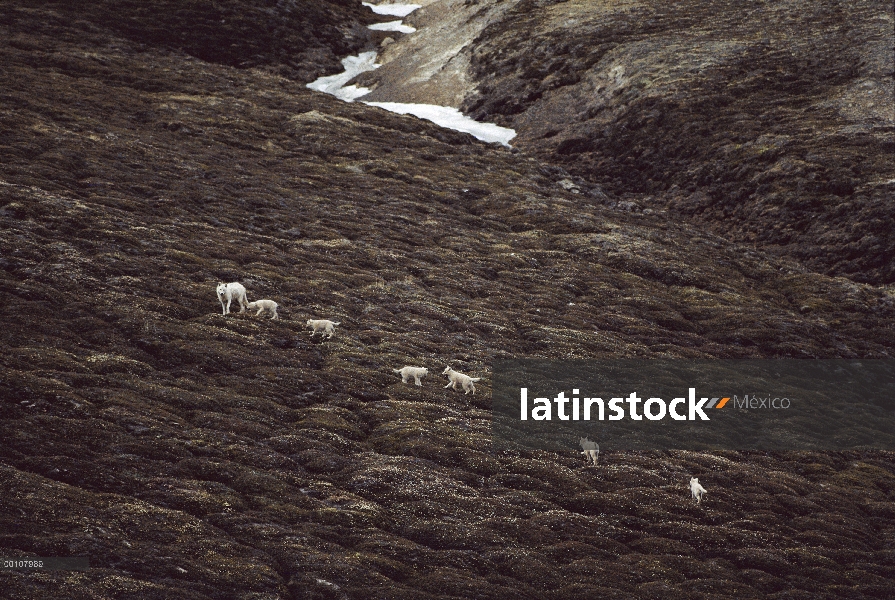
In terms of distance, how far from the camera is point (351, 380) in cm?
2969

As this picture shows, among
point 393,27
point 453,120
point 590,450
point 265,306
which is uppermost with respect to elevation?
point 393,27

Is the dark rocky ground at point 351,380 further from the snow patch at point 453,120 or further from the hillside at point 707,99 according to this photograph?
the snow patch at point 453,120

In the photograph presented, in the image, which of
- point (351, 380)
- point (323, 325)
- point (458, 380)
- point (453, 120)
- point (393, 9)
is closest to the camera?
point (351, 380)

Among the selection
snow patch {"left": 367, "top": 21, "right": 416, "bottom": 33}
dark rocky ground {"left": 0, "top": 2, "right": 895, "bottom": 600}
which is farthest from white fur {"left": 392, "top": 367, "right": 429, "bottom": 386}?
snow patch {"left": 367, "top": 21, "right": 416, "bottom": 33}

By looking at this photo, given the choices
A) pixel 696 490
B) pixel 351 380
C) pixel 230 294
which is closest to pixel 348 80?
pixel 230 294

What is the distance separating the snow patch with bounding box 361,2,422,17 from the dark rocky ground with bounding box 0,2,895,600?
7168 cm

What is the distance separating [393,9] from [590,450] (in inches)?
4552

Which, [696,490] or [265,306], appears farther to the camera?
[265,306]

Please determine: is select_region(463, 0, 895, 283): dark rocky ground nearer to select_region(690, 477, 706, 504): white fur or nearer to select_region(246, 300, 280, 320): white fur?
select_region(690, 477, 706, 504): white fur

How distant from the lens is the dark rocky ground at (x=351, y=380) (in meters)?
18.8

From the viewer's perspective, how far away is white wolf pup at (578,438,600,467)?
27016 mm

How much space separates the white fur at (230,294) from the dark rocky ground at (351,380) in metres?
0.84

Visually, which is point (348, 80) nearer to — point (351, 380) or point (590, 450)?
point (351, 380)

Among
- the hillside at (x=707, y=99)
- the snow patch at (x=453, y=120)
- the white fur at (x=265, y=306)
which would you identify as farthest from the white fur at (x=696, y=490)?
the snow patch at (x=453, y=120)
